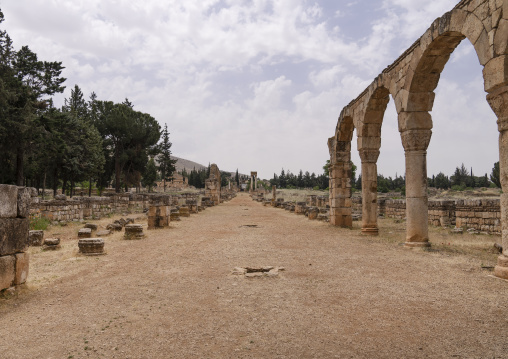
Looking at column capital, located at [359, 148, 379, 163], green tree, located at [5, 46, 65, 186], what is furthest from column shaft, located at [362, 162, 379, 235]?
green tree, located at [5, 46, 65, 186]

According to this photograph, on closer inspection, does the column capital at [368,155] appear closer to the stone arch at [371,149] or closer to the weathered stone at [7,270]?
the stone arch at [371,149]

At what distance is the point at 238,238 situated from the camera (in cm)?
1127

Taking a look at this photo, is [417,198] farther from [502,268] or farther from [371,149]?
[371,149]

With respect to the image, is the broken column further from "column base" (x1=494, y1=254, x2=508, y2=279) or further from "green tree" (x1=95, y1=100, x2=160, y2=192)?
"green tree" (x1=95, y1=100, x2=160, y2=192)

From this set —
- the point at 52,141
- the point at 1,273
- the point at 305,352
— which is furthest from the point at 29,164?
the point at 305,352

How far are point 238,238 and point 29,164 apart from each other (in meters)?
26.0

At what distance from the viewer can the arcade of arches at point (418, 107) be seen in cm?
596

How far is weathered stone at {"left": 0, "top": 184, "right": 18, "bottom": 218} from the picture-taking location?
16.8 ft

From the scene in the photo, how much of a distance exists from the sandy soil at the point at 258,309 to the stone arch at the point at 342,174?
289 inches

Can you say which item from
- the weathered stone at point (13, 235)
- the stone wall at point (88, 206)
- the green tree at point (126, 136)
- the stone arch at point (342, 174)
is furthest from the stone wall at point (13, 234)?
the green tree at point (126, 136)

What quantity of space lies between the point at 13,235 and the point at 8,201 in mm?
541

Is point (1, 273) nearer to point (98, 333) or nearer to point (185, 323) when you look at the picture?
point (98, 333)

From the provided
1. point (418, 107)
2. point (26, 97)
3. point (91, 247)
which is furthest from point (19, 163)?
point (418, 107)

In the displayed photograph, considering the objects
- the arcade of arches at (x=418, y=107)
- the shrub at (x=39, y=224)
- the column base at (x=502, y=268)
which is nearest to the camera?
the column base at (x=502, y=268)
